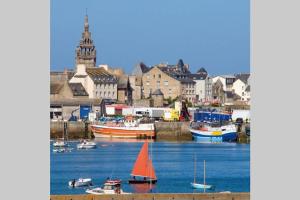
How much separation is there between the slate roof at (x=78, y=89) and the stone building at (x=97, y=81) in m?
0.41

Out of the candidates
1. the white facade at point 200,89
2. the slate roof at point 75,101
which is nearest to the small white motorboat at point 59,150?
the slate roof at point 75,101

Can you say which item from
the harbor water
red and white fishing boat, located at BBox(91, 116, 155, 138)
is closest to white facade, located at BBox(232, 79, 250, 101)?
red and white fishing boat, located at BBox(91, 116, 155, 138)

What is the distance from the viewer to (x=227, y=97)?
42.0 meters

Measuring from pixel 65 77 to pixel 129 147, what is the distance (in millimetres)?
11178

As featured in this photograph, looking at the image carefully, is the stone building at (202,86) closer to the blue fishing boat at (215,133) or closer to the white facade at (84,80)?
the white facade at (84,80)

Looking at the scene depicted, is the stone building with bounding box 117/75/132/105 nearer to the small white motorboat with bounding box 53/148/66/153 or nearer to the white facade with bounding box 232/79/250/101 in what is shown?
the white facade with bounding box 232/79/250/101

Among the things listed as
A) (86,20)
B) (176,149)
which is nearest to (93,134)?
(176,149)

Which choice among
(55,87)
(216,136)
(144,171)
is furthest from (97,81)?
(144,171)

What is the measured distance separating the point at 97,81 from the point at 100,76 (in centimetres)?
68

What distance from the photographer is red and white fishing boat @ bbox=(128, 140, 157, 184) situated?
1620cm

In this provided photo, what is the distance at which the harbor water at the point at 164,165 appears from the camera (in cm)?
1611

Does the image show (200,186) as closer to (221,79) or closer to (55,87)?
(55,87)

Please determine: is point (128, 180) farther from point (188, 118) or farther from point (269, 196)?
point (188, 118)

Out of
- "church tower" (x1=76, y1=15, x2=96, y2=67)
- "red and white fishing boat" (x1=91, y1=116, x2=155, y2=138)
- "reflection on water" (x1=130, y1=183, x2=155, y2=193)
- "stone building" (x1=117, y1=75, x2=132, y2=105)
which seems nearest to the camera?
"reflection on water" (x1=130, y1=183, x2=155, y2=193)
